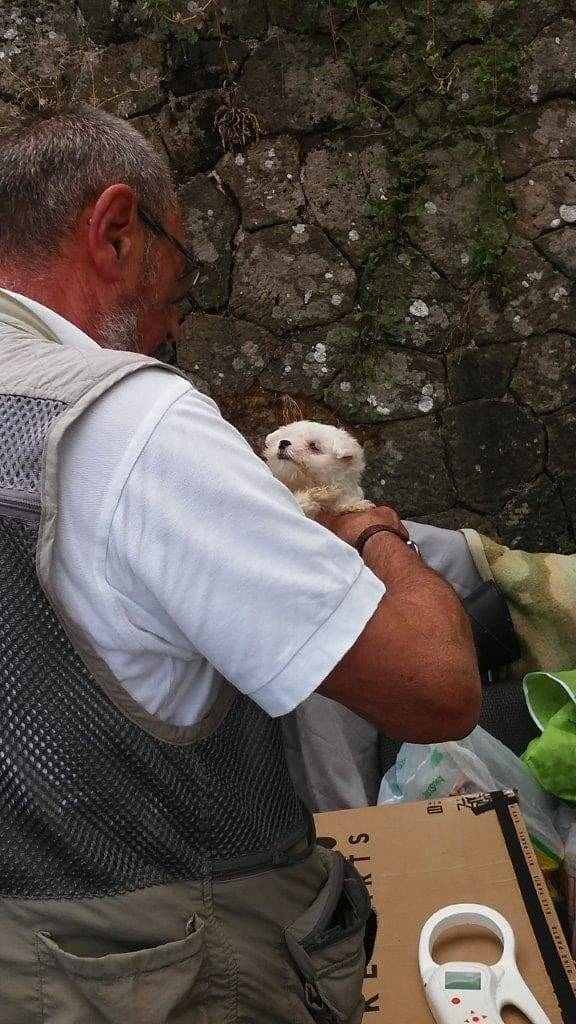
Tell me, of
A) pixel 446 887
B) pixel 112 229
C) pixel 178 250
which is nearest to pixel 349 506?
pixel 446 887

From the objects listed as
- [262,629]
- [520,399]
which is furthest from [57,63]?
[262,629]

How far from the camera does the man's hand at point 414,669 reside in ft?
2.52

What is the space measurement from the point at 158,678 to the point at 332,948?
1.37ft

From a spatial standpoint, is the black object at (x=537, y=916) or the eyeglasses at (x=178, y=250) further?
the black object at (x=537, y=916)

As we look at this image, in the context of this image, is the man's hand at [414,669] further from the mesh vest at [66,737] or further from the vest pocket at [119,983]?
the vest pocket at [119,983]

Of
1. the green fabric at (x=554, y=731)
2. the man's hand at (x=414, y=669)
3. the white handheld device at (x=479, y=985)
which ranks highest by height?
the man's hand at (x=414, y=669)

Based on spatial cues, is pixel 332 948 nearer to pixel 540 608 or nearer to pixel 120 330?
pixel 120 330

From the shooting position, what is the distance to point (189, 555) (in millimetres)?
682

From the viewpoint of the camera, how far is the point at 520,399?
2732mm

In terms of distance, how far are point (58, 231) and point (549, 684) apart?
1569 mm

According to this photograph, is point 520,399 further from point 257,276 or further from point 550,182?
point 257,276

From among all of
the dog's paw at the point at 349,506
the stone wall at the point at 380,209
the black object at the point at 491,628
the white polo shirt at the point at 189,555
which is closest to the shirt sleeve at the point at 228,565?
the white polo shirt at the point at 189,555

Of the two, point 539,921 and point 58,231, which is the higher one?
point 58,231

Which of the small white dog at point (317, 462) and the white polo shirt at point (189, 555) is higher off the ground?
the white polo shirt at point (189, 555)
